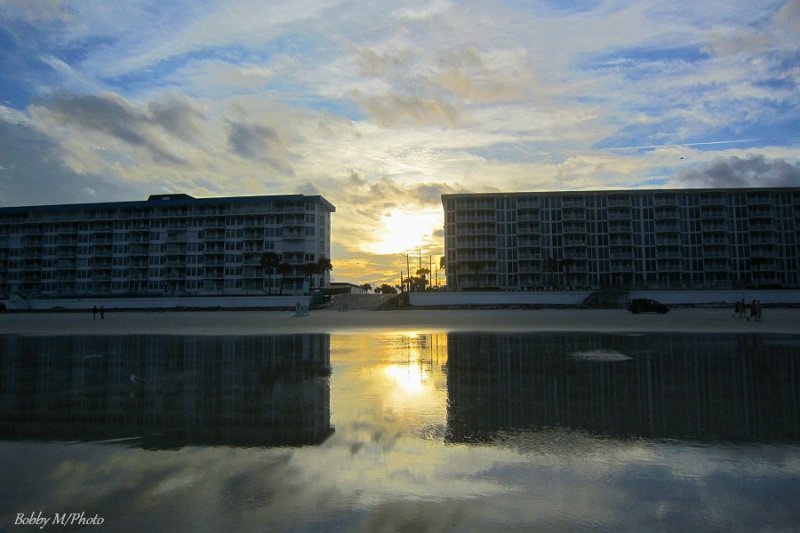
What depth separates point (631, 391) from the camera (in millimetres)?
11594

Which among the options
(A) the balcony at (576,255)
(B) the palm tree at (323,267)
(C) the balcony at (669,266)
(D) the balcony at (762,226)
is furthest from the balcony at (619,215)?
(B) the palm tree at (323,267)

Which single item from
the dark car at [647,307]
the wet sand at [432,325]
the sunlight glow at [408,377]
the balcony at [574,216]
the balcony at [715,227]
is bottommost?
the wet sand at [432,325]

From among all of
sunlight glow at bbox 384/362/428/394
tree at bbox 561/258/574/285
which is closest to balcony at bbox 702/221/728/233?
tree at bbox 561/258/574/285

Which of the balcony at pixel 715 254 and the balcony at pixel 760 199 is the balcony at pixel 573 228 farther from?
the balcony at pixel 760 199

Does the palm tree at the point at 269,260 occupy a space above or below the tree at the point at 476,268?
above

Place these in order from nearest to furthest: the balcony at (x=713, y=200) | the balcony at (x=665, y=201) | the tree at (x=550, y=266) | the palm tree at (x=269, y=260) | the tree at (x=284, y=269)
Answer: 1. the tree at (x=550, y=266)
2. the palm tree at (x=269, y=260)
3. the tree at (x=284, y=269)
4. the balcony at (x=713, y=200)
5. the balcony at (x=665, y=201)

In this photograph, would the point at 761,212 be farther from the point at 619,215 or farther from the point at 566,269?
the point at 566,269

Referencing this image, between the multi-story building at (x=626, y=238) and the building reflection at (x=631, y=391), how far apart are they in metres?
81.3

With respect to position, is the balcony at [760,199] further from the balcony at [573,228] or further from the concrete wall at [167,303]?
the concrete wall at [167,303]

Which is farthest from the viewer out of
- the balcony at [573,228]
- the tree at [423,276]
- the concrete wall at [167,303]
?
the tree at [423,276]

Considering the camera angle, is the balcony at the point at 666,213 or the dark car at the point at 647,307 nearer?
the dark car at the point at 647,307

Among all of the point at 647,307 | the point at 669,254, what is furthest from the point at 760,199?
the point at 647,307

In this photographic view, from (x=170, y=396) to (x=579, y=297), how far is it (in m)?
65.7

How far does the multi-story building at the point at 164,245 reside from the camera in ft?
348
